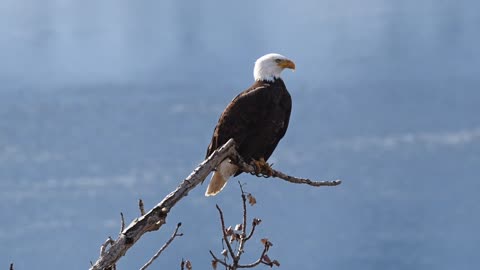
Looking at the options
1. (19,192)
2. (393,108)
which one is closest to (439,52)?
(393,108)

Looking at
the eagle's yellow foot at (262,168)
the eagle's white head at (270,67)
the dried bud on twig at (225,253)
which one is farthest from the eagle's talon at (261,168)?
the dried bud on twig at (225,253)

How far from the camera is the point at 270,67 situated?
7766mm

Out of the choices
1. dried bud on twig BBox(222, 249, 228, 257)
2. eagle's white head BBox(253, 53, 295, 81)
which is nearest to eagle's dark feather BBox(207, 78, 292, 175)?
eagle's white head BBox(253, 53, 295, 81)

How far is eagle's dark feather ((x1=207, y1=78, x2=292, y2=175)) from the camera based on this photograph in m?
7.28

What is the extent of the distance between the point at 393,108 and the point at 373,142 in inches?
265

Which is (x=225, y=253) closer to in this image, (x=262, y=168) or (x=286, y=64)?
(x=262, y=168)

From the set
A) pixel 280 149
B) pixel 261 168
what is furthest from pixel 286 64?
pixel 280 149

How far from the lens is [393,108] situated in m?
84.3

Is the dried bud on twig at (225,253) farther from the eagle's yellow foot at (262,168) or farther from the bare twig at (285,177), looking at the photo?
the eagle's yellow foot at (262,168)

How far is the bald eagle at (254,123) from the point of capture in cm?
722

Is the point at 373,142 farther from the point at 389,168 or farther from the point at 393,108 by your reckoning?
the point at 393,108

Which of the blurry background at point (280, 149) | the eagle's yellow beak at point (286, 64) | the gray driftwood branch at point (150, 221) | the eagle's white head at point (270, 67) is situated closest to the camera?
the gray driftwood branch at point (150, 221)

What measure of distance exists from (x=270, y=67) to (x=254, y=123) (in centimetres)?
45

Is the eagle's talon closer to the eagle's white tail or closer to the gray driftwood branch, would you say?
the eagle's white tail
